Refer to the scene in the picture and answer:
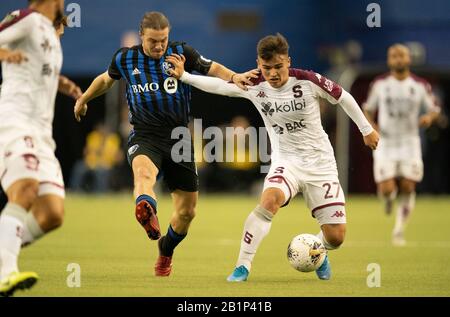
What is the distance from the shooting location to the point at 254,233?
27.4ft

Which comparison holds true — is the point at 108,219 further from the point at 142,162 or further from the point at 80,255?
the point at 142,162

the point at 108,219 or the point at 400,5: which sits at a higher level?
the point at 400,5

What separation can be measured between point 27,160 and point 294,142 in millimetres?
2716

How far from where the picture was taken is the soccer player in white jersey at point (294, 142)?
840cm

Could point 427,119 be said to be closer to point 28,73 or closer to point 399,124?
point 399,124

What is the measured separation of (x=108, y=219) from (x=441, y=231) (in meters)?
5.72

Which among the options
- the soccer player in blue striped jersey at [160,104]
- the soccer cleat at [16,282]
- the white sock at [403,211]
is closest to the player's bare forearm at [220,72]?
the soccer player in blue striped jersey at [160,104]

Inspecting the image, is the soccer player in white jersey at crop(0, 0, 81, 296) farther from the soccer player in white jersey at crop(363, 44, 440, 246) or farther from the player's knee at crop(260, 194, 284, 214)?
the soccer player in white jersey at crop(363, 44, 440, 246)

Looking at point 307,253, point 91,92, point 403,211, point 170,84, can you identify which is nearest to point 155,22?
point 170,84

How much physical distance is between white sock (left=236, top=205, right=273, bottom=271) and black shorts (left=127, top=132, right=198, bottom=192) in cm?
93

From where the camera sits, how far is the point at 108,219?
17.3m

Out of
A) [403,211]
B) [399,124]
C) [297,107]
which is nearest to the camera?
[297,107]

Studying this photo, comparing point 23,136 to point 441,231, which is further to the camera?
point 441,231
